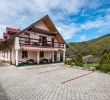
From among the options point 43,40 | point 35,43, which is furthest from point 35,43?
point 43,40

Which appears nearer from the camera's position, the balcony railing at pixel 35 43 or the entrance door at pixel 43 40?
the balcony railing at pixel 35 43

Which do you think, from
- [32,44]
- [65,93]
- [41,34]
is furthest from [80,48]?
[65,93]

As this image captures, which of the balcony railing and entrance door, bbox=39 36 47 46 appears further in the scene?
entrance door, bbox=39 36 47 46

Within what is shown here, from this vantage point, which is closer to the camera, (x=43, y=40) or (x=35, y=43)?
(x=35, y=43)

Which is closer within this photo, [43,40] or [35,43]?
[35,43]

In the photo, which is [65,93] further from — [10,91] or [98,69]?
[98,69]

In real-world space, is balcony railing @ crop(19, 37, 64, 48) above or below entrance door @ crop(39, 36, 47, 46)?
below

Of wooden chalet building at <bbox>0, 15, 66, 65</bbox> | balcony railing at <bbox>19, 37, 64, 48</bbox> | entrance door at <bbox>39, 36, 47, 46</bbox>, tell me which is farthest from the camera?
entrance door at <bbox>39, 36, 47, 46</bbox>

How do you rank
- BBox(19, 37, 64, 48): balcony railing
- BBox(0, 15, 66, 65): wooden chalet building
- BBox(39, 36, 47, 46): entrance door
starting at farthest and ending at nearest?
BBox(39, 36, 47, 46): entrance door → BBox(0, 15, 66, 65): wooden chalet building → BBox(19, 37, 64, 48): balcony railing

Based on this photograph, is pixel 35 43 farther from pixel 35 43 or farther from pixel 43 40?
pixel 43 40

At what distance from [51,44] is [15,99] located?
2082 centimetres

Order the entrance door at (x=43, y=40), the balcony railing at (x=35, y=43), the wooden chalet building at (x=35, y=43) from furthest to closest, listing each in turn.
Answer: the entrance door at (x=43, y=40) → the wooden chalet building at (x=35, y=43) → the balcony railing at (x=35, y=43)

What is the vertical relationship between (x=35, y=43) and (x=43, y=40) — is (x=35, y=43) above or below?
below

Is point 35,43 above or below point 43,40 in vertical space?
below
